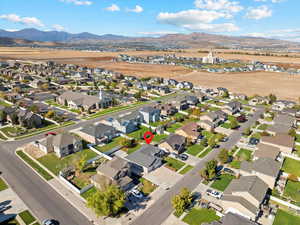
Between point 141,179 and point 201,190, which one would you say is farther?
point 141,179

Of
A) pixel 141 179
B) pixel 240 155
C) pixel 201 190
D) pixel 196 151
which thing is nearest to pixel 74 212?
pixel 141 179

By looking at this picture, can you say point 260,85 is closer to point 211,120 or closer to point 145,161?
point 211,120

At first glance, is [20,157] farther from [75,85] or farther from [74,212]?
[75,85]

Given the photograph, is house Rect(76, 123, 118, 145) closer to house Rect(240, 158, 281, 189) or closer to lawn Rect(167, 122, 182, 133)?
lawn Rect(167, 122, 182, 133)

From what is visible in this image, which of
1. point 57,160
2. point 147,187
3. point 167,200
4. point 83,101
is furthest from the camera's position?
point 83,101

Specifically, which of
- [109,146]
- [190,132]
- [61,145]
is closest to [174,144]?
[190,132]
